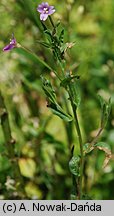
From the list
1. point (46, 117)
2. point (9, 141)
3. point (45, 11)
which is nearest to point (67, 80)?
point (45, 11)

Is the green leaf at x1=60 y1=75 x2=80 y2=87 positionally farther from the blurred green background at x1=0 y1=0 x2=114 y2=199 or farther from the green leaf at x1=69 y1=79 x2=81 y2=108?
the blurred green background at x1=0 y1=0 x2=114 y2=199

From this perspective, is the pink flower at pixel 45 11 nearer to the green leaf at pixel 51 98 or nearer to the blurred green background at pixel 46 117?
the green leaf at pixel 51 98

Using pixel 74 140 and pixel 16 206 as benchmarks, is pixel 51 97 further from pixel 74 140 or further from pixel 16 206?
pixel 74 140

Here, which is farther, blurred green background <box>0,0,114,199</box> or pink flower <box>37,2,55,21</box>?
blurred green background <box>0,0,114,199</box>

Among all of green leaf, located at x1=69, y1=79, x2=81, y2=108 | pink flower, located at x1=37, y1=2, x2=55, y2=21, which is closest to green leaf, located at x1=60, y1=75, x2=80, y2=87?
green leaf, located at x1=69, y1=79, x2=81, y2=108

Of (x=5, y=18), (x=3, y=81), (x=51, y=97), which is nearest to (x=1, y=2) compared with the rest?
(x=3, y=81)

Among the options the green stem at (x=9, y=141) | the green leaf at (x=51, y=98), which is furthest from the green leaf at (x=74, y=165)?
the green stem at (x=9, y=141)

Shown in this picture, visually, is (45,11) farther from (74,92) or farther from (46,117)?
(46,117)

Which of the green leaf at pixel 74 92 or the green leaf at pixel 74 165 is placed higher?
the green leaf at pixel 74 92
